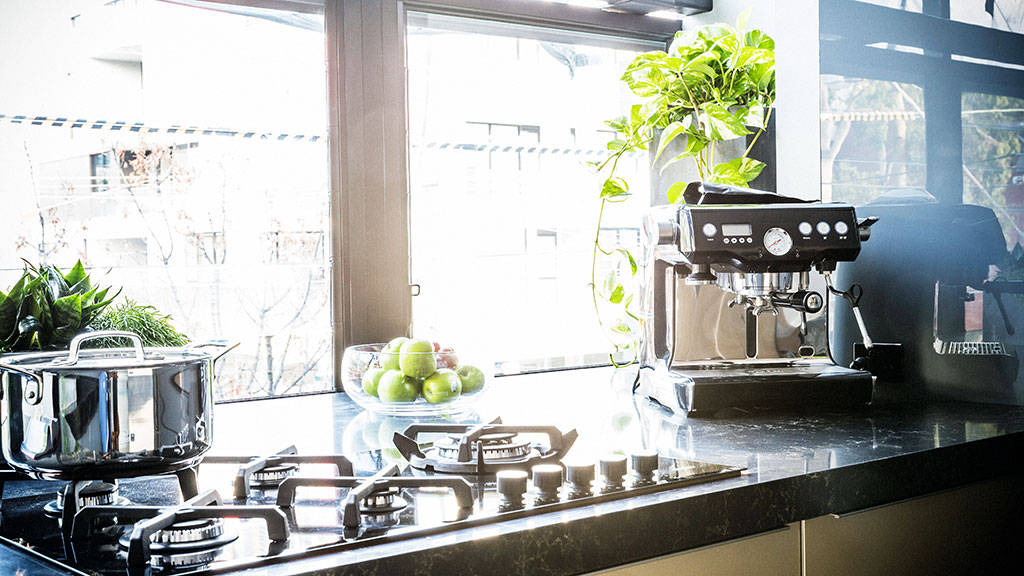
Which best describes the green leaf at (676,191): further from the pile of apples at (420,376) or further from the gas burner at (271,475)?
the gas burner at (271,475)

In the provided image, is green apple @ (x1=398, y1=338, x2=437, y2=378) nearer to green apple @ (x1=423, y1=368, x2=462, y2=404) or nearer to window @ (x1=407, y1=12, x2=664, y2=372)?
green apple @ (x1=423, y1=368, x2=462, y2=404)

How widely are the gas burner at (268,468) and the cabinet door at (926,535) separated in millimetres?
566

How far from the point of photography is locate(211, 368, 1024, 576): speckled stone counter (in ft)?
2.91

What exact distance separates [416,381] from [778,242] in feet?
2.07

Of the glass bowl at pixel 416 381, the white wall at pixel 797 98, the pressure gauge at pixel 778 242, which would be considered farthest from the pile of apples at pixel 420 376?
the white wall at pixel 797 98

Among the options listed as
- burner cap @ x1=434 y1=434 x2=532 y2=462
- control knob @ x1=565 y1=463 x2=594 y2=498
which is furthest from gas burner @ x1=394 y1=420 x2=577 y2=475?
control knob @ x1=565 y1=463 x2=594 y2=498

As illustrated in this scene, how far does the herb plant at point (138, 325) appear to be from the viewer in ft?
4.43

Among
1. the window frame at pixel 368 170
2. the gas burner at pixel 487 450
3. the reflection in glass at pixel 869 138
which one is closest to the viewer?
the gas burner at pixel 487 450

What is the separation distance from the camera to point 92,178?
5.74 feet

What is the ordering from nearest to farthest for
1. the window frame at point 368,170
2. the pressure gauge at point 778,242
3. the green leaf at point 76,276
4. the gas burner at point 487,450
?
the gas burner at point 487,450, the green leaf at point 76,276, the pressure gauge at point 778,242, the window frame at point 368,170

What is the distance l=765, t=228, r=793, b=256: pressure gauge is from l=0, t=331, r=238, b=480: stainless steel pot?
88 centimetres

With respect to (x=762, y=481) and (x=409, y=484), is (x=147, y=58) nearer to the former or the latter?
(x=409, y=484)

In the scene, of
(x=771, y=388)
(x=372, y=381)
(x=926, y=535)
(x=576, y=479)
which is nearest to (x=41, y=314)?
(x=372, y=381)

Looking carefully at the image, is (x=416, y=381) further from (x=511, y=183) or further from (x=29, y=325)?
(x=511, y=183)
